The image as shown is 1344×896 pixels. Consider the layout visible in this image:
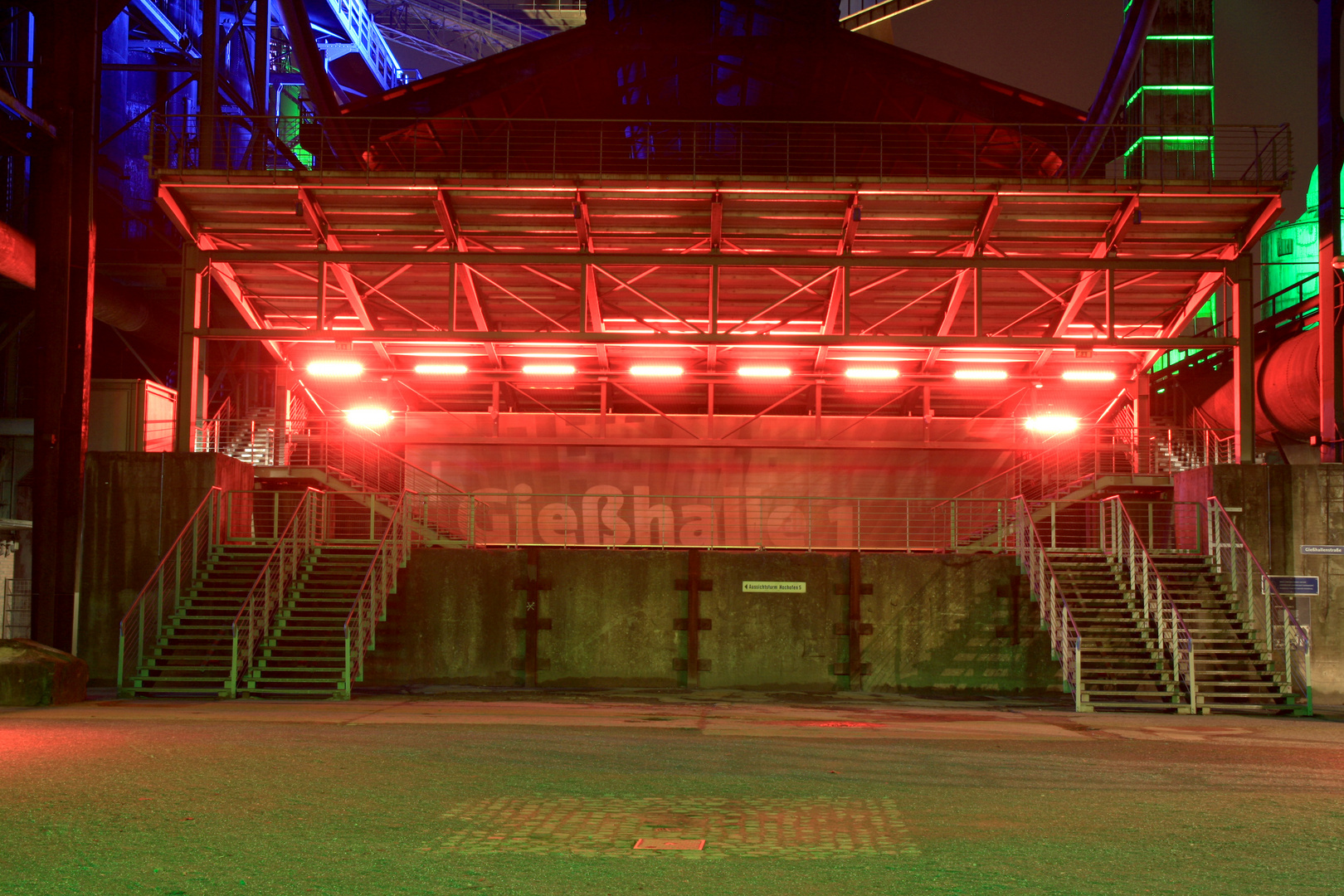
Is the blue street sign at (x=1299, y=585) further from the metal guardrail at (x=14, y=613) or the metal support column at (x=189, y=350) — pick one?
the metal guardrail at (x=14, y=613)

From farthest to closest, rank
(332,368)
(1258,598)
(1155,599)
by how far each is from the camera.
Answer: (332,368) → (1258,598) → (1155,599)

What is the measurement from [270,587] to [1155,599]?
51.2 ft

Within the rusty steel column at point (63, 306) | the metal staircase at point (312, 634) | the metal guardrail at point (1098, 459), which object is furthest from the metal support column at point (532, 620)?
the metal guardrail at point (1098, 459)

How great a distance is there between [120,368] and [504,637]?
1965 centimetres

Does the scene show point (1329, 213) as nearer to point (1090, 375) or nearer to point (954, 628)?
point (1090, 375)

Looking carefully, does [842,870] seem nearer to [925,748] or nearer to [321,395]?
[925,748]

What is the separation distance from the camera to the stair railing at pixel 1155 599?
17.2 m

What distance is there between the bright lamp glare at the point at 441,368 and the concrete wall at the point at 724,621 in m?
7.46

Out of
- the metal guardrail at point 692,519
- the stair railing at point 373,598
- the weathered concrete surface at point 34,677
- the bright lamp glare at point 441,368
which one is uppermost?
the bright lamp glare at point 441,368

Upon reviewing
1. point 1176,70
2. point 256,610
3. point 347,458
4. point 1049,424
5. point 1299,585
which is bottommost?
point 256,610

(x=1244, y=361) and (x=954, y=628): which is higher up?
(x=1244, y=361)

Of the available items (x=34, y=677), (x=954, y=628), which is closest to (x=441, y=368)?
(x=34, y=677)

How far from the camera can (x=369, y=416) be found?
28.1m

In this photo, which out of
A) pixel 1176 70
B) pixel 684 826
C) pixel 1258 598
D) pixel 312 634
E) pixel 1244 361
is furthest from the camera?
pixel 1176 70
